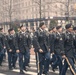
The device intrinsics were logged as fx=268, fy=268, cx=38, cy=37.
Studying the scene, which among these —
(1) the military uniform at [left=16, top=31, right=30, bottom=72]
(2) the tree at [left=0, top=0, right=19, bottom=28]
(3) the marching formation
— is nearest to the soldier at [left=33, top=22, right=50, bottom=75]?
(3) the marching formation

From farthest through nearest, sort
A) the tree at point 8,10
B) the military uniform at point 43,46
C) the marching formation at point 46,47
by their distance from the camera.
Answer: the tree at point 8,10 < the military uniform at point 43,46 < the marching formation at point 46,47

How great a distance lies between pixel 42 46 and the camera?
943 centimetres

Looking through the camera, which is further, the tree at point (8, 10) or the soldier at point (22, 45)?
the tree at point (8, 10)

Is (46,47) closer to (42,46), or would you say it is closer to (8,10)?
(42,46)

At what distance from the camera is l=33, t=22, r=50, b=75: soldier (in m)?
9.33

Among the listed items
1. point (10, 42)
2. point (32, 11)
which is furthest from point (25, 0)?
point (10, 42)

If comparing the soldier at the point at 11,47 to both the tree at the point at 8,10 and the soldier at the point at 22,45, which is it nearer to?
the soldier at the point at 22,45

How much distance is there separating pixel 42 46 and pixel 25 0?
229 ft

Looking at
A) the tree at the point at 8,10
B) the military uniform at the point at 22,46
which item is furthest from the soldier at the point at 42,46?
the tree at the point at 8,10

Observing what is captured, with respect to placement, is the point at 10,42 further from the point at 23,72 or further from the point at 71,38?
the point at 71,38

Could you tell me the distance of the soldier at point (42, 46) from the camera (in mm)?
9328

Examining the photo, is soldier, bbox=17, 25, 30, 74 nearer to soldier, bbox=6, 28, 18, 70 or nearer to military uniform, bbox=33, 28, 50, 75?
soldier, bbox=6, 28, 18, 70

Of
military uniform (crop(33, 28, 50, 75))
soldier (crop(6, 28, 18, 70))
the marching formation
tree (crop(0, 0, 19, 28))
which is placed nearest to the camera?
the marching formation

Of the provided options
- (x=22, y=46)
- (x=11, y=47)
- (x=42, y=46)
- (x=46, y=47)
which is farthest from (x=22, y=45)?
(x=46, y=47)
